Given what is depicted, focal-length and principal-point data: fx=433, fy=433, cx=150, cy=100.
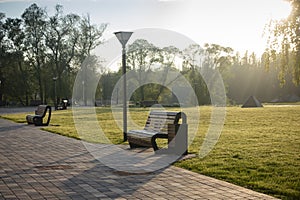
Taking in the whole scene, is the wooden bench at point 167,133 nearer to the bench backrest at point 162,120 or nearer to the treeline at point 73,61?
the bench backrest at point 162,120

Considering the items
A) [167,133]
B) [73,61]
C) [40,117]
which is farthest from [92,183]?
[73,61]

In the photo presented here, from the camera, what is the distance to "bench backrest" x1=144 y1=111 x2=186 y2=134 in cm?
966

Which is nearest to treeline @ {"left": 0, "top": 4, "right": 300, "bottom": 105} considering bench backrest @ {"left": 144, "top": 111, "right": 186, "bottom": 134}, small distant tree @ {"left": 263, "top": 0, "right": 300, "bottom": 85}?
bench backrest @ {"left": 144, "top": 111, "right": 186, "bottom": 134}

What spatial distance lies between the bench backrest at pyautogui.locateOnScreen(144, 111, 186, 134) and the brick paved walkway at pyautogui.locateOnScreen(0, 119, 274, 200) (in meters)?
1.93

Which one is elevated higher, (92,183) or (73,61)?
(73,61)

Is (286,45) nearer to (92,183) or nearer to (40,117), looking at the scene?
(92,183)

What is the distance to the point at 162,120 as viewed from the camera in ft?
33.2

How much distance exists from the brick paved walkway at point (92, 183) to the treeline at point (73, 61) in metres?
40.6

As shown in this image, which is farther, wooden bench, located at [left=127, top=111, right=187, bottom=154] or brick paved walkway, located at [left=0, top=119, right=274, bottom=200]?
wooden bench, located at [left=127, top=111, right=187, bottom=154]

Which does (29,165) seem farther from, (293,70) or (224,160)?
(293,70)

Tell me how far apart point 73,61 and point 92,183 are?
47432 millimetres

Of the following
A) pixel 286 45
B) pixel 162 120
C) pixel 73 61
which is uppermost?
pixel 73 61

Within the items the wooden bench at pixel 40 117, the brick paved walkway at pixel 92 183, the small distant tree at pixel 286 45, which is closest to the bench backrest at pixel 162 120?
the brick paved walkway at pixel 92 183

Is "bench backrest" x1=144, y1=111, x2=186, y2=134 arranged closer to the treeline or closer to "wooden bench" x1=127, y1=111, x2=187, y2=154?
"wooden bench" x1=127, y1=111, x2=187, y2=154
